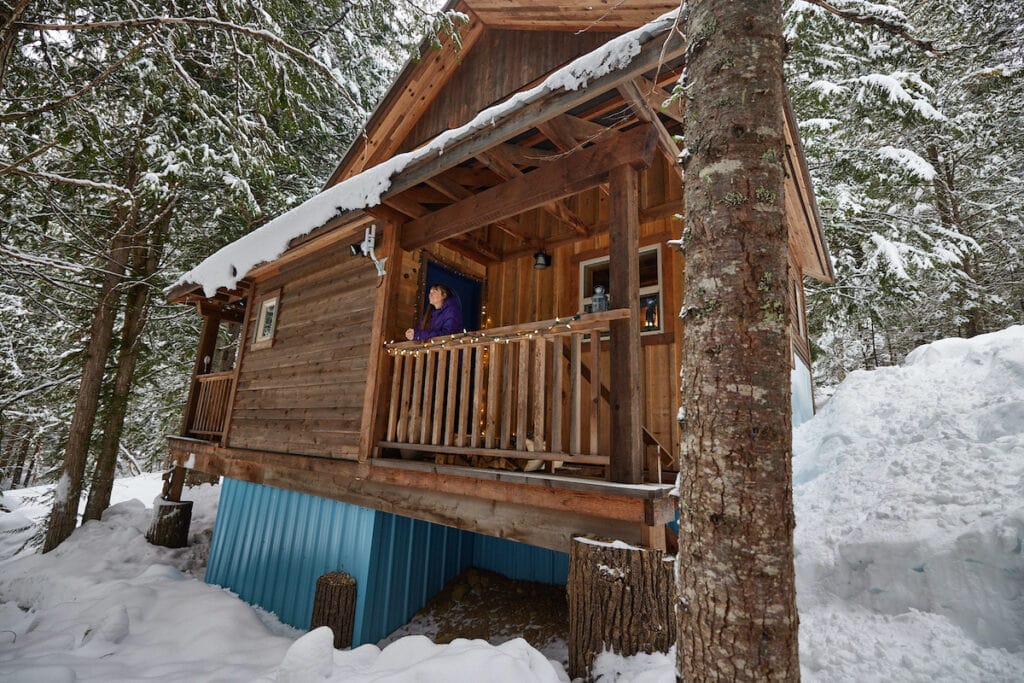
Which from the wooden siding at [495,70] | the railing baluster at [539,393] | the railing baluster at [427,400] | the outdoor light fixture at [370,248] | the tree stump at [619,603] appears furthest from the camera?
the wooden siding at [495,70]

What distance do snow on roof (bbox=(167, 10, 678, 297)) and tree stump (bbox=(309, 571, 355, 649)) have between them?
410 cm

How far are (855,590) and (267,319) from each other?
27.5 ft

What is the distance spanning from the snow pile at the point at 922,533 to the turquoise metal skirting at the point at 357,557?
2919mm

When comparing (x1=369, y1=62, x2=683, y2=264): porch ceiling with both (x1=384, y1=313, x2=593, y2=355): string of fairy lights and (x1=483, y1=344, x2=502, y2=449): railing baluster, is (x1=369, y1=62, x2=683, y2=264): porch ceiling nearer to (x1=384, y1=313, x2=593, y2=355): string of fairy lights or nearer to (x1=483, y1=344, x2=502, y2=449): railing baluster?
(x1=384, y1=313, x2=593, y2=355): string of fairy lights

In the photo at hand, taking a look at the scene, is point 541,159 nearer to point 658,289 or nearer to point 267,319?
point 658,289

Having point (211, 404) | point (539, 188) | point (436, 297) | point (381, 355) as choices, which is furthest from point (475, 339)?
point (211, 404)

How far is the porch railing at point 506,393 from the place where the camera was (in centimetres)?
359

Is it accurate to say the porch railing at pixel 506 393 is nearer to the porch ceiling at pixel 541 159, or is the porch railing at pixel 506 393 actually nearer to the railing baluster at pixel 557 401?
the railing baluster at pixel 557 401

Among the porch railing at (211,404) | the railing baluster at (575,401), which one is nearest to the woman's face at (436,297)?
the railing baluster at (575,401)

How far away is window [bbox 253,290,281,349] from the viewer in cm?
747

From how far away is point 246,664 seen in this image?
4469 millimetres

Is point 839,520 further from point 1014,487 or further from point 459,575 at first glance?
point 459,575

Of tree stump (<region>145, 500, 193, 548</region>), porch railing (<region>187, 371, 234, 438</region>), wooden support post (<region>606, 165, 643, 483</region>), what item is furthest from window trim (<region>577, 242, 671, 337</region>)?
tree stump (<region>145, 500, 193, 548</region>)

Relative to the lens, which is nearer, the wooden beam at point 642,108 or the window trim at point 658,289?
the wooden beam at point 642,108
